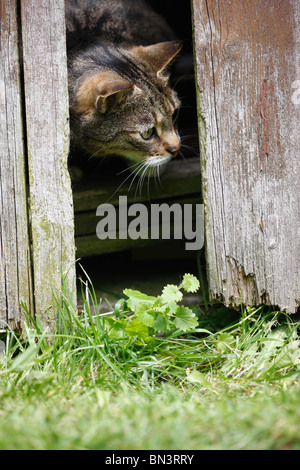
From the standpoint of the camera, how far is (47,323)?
2.20m

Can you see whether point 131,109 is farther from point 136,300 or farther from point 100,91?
point 136,300

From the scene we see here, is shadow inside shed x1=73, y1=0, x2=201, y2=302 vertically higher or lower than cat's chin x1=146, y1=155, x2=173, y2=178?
lower

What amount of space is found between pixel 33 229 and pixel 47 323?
0.44m

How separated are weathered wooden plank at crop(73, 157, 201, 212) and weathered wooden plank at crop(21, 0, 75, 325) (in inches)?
34.1

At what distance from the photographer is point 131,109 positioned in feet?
9.45

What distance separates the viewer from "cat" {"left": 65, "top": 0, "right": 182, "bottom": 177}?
9.24 feet

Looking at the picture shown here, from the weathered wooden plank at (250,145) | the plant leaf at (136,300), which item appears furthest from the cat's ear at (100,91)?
the plant leaf at (136,300)

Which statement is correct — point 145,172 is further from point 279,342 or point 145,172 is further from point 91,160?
point 279,342

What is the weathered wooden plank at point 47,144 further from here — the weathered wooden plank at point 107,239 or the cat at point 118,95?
Answer: the weathered wooden plank at point 107,239

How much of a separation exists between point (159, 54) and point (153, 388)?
2033 millimetres

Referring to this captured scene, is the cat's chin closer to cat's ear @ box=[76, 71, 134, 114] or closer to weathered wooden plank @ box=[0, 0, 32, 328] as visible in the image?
cat's ear @ box=[76, 71, 134, 114]

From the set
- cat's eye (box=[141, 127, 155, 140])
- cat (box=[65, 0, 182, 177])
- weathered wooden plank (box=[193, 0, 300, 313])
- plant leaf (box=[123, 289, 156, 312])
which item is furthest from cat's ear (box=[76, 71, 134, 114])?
plant leaf (box=[123, 289, 156, 312])

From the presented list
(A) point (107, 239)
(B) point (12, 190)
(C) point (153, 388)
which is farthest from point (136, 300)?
(A) point (107, 239)

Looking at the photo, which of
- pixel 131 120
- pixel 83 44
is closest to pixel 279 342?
pixel 131 120
